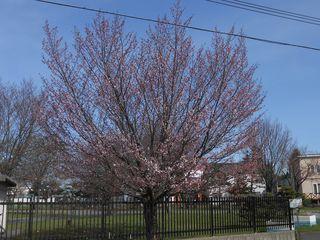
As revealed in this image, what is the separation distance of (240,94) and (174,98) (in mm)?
2213

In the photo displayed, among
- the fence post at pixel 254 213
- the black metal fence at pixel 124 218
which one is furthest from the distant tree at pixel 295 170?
the black metal fence at pixel 124 218

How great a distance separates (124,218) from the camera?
15.0 m

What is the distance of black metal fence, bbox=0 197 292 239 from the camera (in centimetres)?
1340

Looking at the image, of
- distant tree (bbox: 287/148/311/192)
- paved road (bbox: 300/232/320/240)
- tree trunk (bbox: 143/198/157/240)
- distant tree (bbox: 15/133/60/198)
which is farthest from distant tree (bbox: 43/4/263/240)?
distant tree (bbox: 287/148/311/192)

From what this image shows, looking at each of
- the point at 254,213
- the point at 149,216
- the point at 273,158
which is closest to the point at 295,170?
the point at 273,158

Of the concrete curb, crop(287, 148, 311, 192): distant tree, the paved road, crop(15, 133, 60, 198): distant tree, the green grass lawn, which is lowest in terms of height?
the paved road

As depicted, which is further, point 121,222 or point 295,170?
point 295,170

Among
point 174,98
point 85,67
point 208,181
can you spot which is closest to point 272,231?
point 208,181

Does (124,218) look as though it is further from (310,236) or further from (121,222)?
(310,236)

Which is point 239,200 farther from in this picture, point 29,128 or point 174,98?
point 29,128

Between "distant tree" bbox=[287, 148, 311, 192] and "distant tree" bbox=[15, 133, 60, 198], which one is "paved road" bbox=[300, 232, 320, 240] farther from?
"distant tree" bbox=[287, 148, 311, 192]

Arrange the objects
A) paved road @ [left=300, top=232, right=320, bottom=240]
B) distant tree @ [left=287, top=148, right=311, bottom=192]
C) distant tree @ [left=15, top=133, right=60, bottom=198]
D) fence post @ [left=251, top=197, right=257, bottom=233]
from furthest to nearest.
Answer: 1. distant tree @ [left=287, top=148, right=311, bottom=192]
2. distant tree @ [left=15, top=133, right=60, bottom=198]
3. paved road @ [left=300, top=232, right=320, bottom=240]
4. fence post @ [left=251, top=197, right=257, bottom=233]

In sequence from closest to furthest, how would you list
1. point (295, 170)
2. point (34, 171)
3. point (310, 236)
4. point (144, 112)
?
1. point (144, 112)
2. point (310, 236)
3. point (34, 171)
4. point (295, 170)

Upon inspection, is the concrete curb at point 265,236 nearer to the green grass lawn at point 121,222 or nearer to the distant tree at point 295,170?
the green grass lawn at point 121,222
